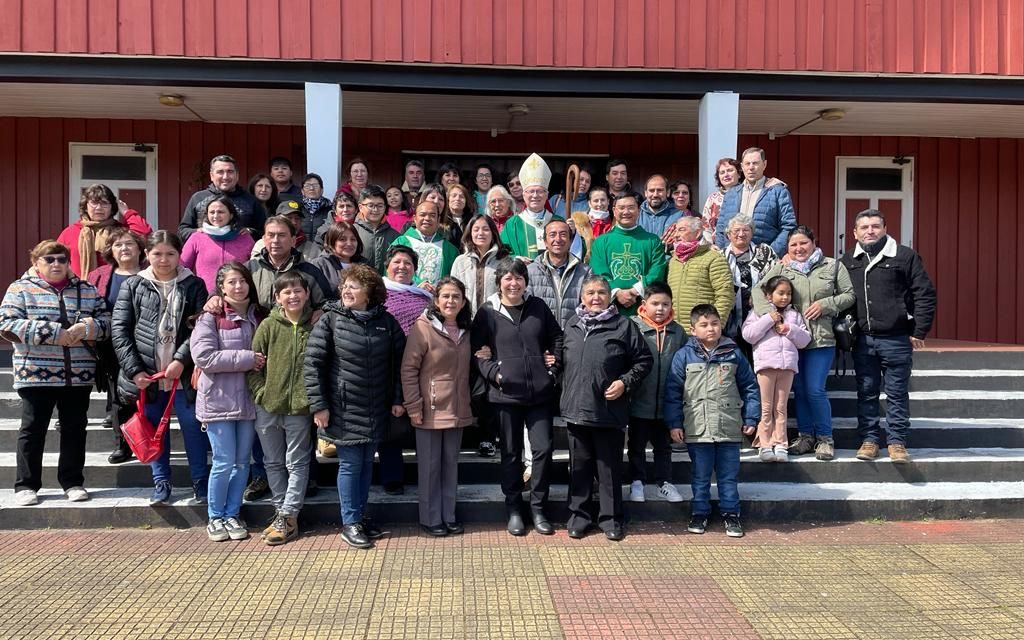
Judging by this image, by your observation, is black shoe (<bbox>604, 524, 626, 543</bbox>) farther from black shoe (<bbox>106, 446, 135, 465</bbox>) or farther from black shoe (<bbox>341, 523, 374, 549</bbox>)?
black shoe (<bbox>106, 446, 135, 465</bbox>)

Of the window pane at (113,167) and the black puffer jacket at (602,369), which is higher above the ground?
the window pane at (113,167)

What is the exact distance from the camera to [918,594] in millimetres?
3799

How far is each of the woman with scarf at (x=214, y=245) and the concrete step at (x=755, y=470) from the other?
1.40m

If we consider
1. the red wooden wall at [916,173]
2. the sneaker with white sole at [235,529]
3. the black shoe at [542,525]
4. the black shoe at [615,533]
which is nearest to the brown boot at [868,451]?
the black shoe at [615,533]

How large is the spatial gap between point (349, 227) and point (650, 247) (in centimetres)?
217

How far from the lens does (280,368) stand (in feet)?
14.7

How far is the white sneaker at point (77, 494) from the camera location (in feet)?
15.9

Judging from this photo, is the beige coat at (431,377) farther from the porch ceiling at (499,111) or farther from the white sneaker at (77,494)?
the porch ceiling at (499,111)

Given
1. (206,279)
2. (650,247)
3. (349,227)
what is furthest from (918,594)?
(206,279)

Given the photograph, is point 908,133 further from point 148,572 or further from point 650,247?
point 148,572

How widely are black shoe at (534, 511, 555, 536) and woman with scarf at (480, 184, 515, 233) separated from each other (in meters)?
2.31

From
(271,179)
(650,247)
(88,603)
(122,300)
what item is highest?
(271,179)

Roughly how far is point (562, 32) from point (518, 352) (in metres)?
4.21

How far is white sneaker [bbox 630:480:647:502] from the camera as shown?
193 inches
